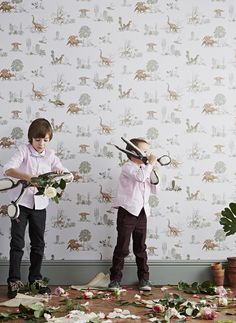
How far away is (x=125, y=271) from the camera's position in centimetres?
479

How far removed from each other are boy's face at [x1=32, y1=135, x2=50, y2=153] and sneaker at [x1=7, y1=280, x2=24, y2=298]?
104cm

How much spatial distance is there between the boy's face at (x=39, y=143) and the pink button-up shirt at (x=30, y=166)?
0.04 m

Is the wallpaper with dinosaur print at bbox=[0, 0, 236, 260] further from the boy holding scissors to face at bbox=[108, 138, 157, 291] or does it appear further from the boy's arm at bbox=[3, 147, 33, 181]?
the boy's arm at bbox=[3, 147, 33, 181]

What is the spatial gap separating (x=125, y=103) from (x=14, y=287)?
6.06 feet

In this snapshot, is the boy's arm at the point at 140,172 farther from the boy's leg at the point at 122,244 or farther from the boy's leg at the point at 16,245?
the boy's leg at the point at 16,245

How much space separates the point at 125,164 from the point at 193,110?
33.1 inches

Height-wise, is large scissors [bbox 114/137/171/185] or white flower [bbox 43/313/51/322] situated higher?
large scissors [bbox 114/137/171/185]

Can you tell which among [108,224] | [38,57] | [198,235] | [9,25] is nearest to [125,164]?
[108,224]

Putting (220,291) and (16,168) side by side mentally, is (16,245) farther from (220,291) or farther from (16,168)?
(220,291)

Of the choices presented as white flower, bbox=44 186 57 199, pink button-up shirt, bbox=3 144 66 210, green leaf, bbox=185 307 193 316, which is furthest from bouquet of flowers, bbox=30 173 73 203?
green leaf, bbox=185 307 193 316

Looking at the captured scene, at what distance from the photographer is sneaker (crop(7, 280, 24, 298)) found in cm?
419

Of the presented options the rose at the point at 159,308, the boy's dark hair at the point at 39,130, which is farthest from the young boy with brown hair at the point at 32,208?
the rose at the point at 159,308

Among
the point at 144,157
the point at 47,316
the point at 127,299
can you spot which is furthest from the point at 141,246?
the point at 47,316

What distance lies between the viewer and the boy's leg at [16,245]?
4309 millimetres
